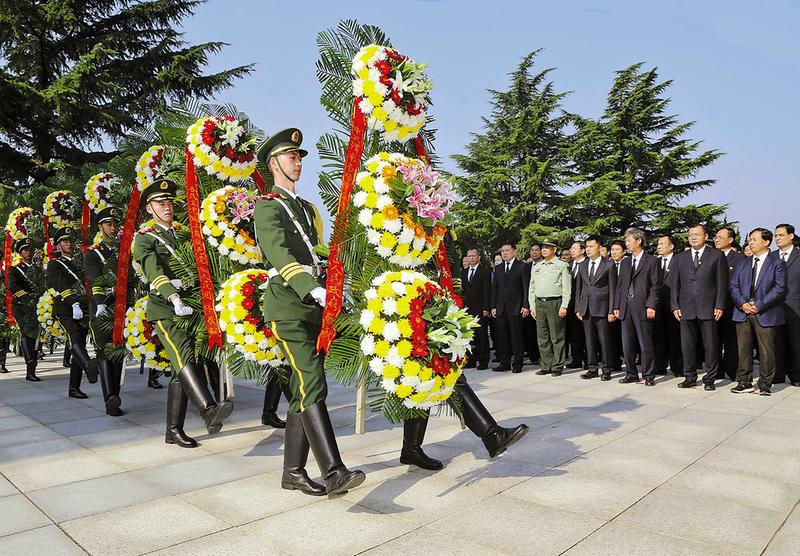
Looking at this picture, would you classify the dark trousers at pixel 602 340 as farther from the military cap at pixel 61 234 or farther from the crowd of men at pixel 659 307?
the military cap at pixel 61 234

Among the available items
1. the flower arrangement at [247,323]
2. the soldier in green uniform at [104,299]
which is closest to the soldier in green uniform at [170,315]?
the flower arrangement at [247,323]

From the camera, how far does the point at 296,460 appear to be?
12.0 ft

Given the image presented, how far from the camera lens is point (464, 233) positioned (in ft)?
98.6

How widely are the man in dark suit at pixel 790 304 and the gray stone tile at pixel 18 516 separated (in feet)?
25.8

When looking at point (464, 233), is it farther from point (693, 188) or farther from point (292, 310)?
point (292, 310)

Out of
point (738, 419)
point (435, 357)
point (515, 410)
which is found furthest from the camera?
point (515, 410)

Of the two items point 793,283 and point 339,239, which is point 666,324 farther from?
point 339,239

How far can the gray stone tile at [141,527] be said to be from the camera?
299 centimetres

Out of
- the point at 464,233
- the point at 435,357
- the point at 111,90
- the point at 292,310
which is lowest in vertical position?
the point at 435,357

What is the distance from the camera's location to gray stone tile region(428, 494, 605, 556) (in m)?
2.91

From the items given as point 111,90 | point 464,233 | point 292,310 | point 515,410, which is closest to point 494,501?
point 292,310

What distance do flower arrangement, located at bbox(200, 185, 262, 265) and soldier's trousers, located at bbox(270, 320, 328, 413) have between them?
6.54ft

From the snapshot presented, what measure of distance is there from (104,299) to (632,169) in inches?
1090

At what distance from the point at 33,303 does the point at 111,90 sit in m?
10.9
